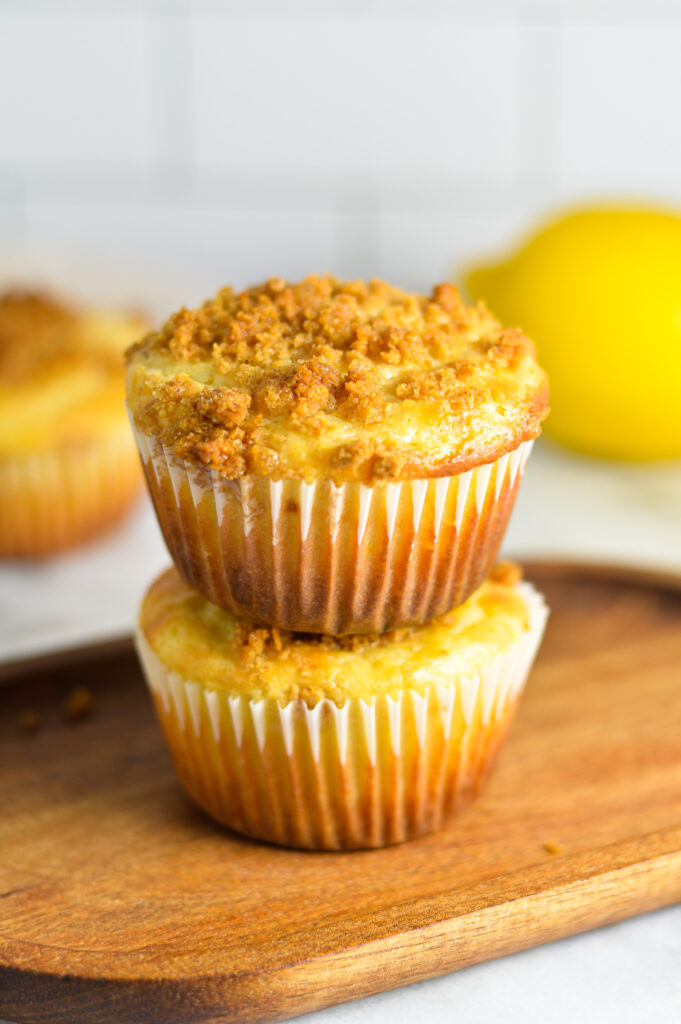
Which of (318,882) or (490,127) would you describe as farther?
(490,127)

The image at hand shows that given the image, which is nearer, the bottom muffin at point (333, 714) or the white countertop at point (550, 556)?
the white countertop at point (550, 556)

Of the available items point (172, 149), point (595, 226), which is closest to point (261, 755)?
point (595, 226)

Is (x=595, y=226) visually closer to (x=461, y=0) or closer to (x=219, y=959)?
(x=461, y=0)

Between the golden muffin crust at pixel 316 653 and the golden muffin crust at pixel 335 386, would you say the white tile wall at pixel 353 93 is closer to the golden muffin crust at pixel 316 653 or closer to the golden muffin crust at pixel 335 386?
the golden muffin crust at pixel 335 386

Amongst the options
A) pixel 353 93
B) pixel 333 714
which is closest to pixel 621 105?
pixel 353 93

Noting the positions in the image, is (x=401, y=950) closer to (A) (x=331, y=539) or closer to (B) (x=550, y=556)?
(A) (x=331, y=539)

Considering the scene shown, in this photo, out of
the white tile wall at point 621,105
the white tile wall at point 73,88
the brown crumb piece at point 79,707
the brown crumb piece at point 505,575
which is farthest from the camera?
the white tile wall at point 621,105

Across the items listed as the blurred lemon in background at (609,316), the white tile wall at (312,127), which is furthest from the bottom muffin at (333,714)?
the white tile wall at (312,127)
